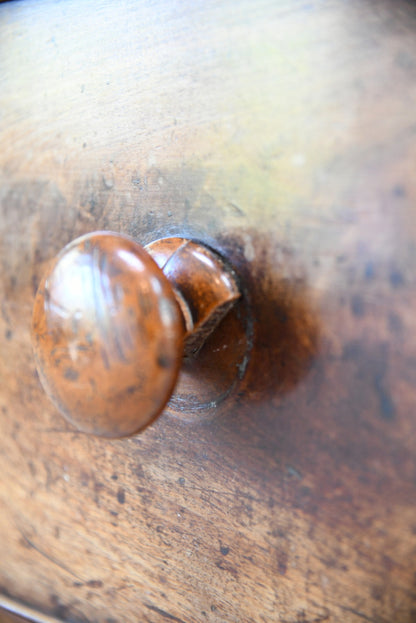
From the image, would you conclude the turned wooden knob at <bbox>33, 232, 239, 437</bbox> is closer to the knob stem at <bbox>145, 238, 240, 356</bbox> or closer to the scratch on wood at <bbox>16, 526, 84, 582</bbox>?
the knob stem at <bbox>145, 238, 240, 356</bbox>

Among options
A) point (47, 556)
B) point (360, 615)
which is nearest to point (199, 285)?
point (360, 615)

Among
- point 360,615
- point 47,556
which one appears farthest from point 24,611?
point 360,615

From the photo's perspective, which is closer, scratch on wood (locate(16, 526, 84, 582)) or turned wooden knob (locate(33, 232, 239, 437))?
turned wooden knob (locate(33, 232, 239, 437))

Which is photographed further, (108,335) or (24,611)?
(24,611)

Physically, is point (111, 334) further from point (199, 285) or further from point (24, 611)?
point (24, 611)

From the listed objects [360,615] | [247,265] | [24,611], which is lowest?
[24,611]

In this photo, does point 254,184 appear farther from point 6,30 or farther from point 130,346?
point 6,30

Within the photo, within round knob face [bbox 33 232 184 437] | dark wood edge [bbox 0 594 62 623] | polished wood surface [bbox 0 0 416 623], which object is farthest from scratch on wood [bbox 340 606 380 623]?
dark wood edge [bbox 0 594 62 623]

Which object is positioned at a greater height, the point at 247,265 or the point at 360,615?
the point at 247,265
